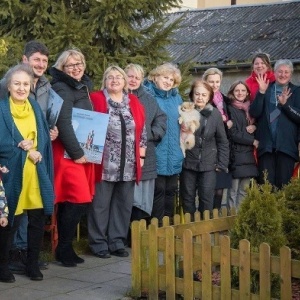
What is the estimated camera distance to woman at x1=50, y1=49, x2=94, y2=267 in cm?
882

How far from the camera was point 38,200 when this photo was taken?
8109 mm

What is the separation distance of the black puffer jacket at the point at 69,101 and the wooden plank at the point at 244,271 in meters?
2.61

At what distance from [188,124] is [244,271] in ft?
11.8

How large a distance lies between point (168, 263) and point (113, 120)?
245cm

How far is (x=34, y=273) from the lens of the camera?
8.19 metres

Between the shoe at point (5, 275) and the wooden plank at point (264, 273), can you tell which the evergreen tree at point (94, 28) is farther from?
the wooden plank at point (264, 273)

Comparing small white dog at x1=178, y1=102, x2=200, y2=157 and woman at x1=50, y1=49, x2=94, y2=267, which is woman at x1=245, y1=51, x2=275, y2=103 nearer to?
small white dog at x1=178, y1=102, x2=200, y2=157

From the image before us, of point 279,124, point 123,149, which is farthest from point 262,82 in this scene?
point 123,149

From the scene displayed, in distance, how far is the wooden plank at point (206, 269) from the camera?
7.04 m

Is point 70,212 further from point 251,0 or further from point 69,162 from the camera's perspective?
point 251,0

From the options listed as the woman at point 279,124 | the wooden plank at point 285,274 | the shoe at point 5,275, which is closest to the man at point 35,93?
the shoe at point 5,275

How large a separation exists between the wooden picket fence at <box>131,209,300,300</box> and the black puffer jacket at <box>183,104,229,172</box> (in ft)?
6.94

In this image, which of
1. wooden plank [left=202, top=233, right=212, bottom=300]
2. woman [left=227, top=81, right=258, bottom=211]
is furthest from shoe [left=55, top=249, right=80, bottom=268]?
woman [left=227, top=81, right=258, bottom=211]

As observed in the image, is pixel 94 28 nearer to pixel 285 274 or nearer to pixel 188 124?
pixel 188 124
